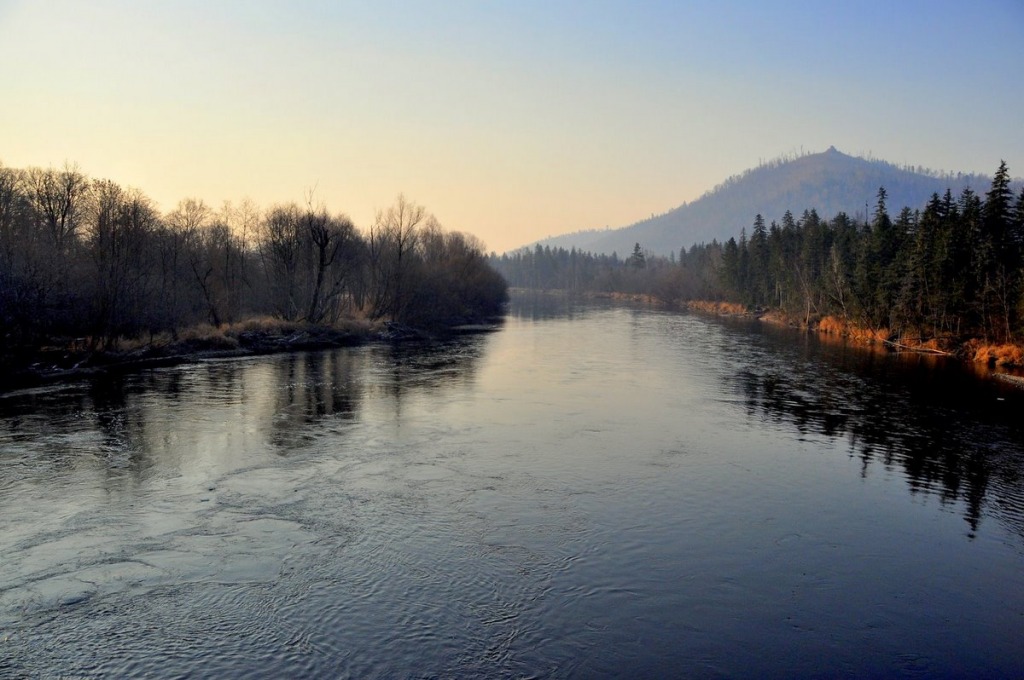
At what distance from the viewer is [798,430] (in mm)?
23141

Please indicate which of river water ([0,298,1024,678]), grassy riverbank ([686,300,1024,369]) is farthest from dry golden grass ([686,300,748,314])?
river water ([0,298,1024,678])

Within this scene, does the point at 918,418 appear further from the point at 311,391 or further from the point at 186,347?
the point at 186,347

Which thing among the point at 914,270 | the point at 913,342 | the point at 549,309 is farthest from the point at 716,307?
the point at 914,270

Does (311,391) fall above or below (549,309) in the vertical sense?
below

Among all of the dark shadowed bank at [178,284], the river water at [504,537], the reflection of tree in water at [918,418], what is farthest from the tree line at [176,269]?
the reflection of tree in water at [918,418]

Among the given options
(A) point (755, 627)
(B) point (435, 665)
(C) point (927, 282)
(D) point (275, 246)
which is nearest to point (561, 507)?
(A) point (755, 627)

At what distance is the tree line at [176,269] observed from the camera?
34.3 meters

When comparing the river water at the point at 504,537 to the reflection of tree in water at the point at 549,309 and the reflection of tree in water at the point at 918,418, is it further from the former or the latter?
the reflection of tree in water at the point at 549,309

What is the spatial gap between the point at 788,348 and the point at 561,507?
39.7 m

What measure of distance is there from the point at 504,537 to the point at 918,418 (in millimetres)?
19709

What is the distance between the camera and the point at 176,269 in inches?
1868

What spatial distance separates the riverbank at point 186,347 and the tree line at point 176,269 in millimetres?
963

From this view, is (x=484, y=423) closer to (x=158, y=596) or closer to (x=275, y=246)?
(x=158, y=596)

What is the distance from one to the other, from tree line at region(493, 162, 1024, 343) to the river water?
19625 millimetres
